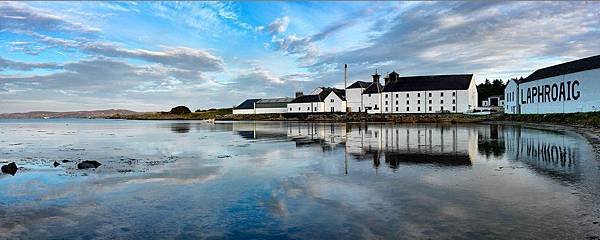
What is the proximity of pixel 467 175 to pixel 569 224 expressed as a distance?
18.9 feet

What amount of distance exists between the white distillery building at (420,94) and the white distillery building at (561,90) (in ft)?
47.8

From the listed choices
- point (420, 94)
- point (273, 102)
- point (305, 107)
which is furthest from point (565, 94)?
point (273, 102)

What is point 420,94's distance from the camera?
85.2 meters

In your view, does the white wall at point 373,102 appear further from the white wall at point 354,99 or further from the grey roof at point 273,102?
the grey roof at point 273,102

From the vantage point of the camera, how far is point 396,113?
86125mm

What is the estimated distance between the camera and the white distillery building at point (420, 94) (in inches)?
3214

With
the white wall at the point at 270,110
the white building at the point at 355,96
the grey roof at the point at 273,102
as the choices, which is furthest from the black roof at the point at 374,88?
the white wall at the point at 270,110

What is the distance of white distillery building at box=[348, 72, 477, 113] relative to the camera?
268ft

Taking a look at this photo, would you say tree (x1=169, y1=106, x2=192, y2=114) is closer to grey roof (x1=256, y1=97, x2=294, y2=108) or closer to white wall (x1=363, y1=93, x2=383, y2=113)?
grey roof (x1=256, y1=97, x2=294, y2=108)

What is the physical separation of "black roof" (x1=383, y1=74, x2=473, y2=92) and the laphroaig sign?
19.3 m

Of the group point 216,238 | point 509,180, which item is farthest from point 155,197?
point 509,180

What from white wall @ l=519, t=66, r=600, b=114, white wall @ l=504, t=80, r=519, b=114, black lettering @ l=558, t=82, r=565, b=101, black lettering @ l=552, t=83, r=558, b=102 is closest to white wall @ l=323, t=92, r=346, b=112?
white wall @ l=504, t=80, r=519, b=114

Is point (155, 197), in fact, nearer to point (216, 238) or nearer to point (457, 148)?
point (216, 238)

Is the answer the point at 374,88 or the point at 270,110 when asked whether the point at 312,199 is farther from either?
the point at 270,110
